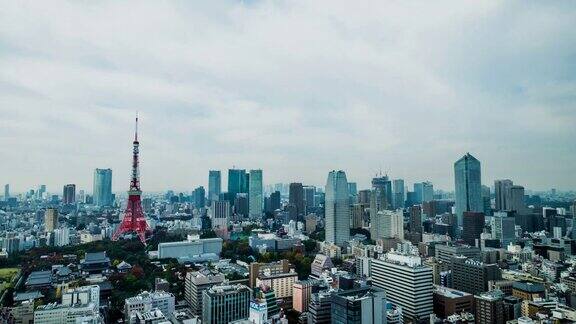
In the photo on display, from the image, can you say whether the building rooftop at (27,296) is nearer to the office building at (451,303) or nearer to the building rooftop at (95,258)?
the building rooftop at (95,258)

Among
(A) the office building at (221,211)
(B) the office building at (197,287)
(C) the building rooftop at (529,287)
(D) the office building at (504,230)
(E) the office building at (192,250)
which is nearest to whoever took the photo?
(C) the building rooftop at (529,287)

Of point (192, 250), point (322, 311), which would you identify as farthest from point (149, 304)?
point (192, 250)

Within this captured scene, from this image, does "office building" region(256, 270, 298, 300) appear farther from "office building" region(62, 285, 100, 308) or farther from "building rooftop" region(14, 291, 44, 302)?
"building rooftop" region(14, 291, 44, 302)

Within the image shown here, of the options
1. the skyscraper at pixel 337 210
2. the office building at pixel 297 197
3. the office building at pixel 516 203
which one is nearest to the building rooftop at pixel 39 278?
the skyscraper at pixel 337 210

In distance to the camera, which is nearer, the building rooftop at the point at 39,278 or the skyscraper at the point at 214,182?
the building rooftop at the point at 39,278

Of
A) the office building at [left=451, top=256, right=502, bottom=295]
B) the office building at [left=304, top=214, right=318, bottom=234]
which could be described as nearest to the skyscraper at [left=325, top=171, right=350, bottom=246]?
the office building at [left=304, top=214, right=318, bottom=234]

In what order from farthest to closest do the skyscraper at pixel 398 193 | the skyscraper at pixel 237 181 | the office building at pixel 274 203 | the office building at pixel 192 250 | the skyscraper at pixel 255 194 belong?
the skyscraper at pixel 237 181, the office building at pixel 274 203, the skyscraper at pixel 255 194, the skyscraper at pixel 398 193, the office building at pixel 192 250

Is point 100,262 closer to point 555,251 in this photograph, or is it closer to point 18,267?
point 18,267
